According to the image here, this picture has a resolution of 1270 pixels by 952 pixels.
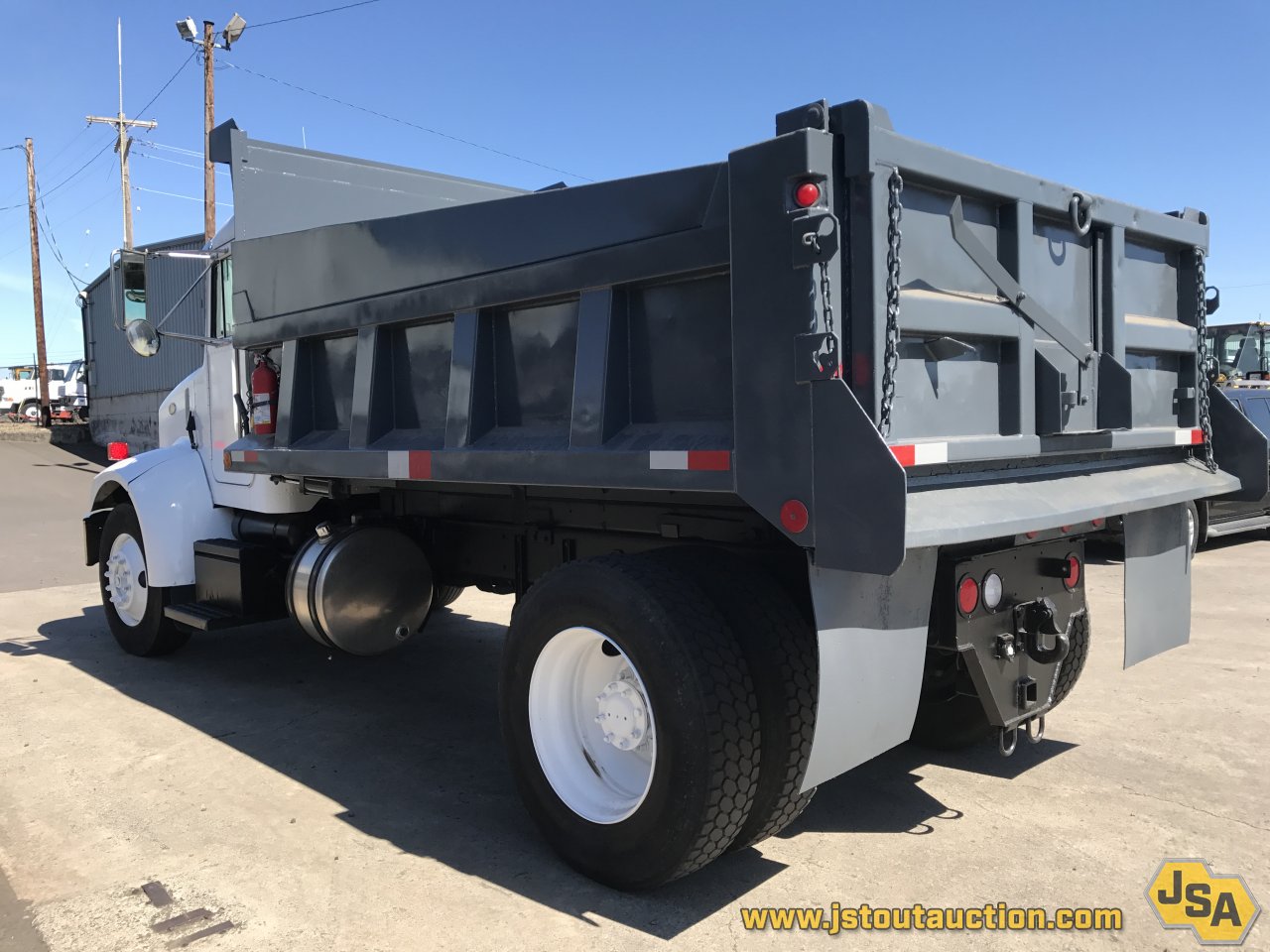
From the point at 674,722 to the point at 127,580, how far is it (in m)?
5.08

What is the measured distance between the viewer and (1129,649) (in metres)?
4.25

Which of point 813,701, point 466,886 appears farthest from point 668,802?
point 466,886

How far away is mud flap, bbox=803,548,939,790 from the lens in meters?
2.96

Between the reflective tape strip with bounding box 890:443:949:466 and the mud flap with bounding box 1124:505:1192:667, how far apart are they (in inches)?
64.7

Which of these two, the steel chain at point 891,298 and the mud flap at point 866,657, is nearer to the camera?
the steel chain at point 891,298

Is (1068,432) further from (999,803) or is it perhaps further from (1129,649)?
(999,803)

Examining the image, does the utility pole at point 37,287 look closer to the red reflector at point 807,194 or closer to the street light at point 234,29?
the street light at point 234,29

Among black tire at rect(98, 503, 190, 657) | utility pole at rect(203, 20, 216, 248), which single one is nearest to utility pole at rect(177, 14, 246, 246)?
utility pole at rect(203, 20, 216, 248)

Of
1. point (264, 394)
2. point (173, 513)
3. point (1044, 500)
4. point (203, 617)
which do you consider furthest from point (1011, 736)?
point (173, 513)

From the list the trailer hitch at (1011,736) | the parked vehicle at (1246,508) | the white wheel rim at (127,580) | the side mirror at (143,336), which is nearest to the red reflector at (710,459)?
the trailer hitch at (1011,736)

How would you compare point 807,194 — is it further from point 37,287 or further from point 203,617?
point 37,287

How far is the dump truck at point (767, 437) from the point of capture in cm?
285

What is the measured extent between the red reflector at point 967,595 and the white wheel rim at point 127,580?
210 inches

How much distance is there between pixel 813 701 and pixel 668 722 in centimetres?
51
